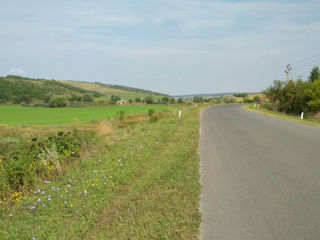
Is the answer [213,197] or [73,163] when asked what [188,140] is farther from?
[213,197]

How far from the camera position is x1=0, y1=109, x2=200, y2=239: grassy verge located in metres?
3.95

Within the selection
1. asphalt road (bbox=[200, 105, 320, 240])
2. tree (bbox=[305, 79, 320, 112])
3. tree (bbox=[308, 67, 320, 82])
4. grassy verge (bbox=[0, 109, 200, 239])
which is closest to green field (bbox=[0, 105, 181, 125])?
grassy verge (bbox=[0, 109, 200, 239])

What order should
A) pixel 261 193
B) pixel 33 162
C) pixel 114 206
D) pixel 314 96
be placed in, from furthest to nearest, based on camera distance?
pixel 314 96, pixel 33 162, pixel 261 193, pixel 114 206

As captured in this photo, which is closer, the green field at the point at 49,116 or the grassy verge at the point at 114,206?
the grassy verge at the point at 114,206

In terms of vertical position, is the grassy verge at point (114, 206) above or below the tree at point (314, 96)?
below

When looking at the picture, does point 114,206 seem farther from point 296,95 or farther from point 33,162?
point 296,95

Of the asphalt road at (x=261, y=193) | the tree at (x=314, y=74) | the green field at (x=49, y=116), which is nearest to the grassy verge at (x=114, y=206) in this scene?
the asphalt road at (x=261, y=193)

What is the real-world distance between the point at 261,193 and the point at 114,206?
2.89 metres

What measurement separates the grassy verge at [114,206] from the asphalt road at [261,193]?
0.36 m

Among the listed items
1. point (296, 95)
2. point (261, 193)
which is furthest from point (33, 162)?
point (296, 95)

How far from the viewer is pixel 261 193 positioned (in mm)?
5234

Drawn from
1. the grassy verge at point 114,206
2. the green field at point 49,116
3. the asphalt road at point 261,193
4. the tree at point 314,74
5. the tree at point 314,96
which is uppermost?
the tree at point 314,74

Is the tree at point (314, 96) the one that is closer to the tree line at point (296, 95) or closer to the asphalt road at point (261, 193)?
the tree line at point (296, 95)

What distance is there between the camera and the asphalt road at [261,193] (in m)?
3.80
